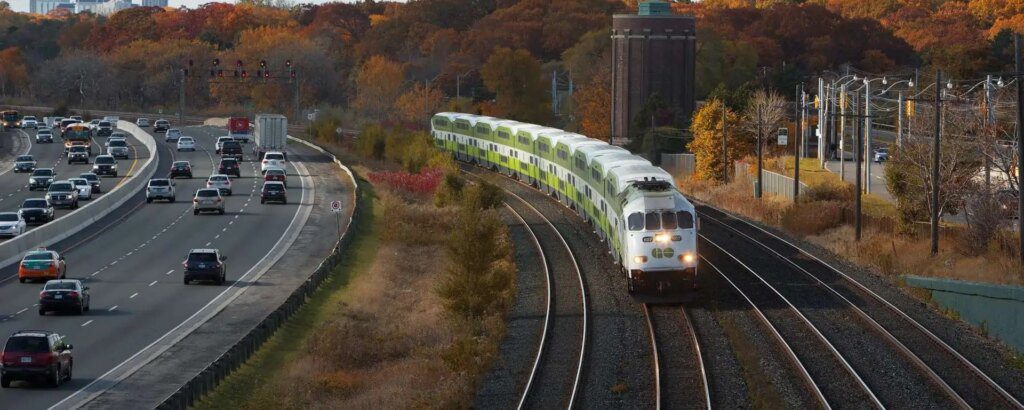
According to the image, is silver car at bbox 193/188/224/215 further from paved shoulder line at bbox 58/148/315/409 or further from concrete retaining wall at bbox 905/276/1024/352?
concrete retaining wall at bbox 905/276/1024/352

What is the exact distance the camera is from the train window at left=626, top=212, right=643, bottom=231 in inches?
1532

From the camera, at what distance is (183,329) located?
3878 cm

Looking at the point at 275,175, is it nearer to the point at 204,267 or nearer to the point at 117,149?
the point at 117,149

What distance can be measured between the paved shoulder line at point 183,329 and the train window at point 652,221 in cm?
1294

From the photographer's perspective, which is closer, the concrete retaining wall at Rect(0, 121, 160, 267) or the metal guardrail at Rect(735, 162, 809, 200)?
the concrete retaining wall at Rect(0, 121, 160, 267)

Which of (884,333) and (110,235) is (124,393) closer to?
(884,333)

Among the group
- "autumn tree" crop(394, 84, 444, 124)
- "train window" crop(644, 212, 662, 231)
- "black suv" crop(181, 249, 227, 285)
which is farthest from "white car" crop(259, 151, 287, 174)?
"autumn tree" crop(394, 84, 444, 124)

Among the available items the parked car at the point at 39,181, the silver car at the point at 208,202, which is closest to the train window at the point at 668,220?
the silver car at the point at 208,202

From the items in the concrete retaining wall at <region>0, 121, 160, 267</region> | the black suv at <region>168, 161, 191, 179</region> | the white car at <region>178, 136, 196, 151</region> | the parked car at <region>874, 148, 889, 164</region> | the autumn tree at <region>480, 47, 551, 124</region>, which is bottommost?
the concrete retaining wall at <region>0, 121, 160, 267</region>

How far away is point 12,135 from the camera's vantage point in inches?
5561

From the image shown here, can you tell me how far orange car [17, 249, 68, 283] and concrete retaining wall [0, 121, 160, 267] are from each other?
16.2 ft

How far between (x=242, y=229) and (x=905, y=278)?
32685mm

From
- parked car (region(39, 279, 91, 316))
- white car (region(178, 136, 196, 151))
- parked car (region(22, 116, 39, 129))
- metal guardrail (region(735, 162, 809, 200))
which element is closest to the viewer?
parked car (region(39, 279, 91, 316))

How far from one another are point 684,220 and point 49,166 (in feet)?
255
